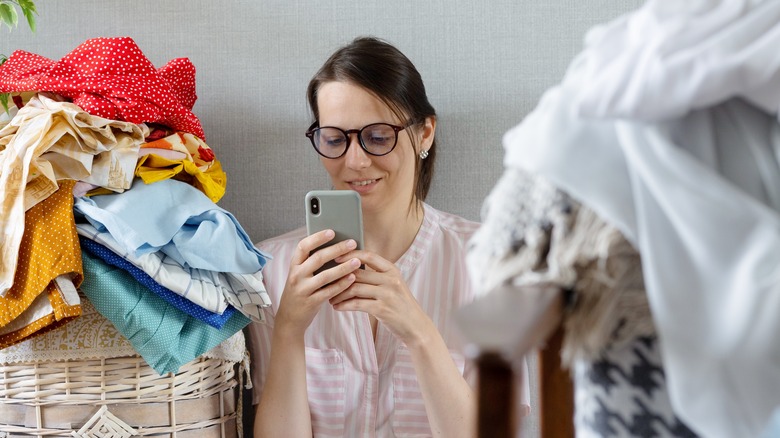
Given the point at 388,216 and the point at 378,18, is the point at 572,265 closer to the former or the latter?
the point at 388,216

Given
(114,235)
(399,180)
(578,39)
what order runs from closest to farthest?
(114,235)
(399,180)
(578,39)

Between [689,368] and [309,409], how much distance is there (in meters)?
0.92

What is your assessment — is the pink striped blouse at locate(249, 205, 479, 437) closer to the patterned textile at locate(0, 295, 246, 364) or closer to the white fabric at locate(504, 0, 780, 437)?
the patterned textile at locate(0, 295, 246, 364)

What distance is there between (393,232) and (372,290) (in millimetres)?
261

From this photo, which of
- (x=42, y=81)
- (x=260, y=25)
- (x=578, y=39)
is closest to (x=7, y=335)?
(x=42, y=81)

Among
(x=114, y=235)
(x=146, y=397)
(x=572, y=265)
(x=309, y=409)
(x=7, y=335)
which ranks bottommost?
(x=309, y=409)

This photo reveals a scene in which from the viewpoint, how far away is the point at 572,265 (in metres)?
0.54

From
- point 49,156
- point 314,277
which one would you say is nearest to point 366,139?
point 314,277

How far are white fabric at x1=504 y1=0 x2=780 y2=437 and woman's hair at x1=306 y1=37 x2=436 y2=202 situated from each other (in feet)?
2.46

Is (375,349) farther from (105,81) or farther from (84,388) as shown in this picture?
(105,81)

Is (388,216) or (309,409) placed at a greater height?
(388,216)

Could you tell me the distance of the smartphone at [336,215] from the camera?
114cm

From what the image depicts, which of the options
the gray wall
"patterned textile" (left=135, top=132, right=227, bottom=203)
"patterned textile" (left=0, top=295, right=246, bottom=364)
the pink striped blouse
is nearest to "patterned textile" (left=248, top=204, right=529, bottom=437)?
the pink striped blouse

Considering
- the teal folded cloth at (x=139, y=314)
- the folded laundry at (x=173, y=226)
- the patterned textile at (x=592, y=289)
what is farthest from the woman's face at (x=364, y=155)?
the patterned textile at (x=592, y=289)
